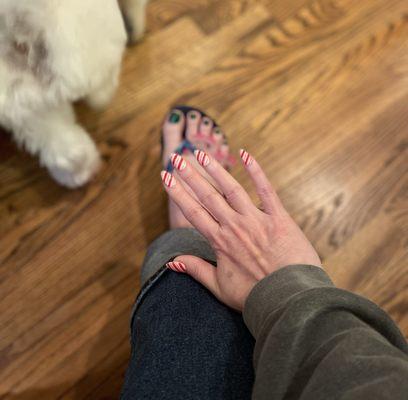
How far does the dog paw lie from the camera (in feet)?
2.55

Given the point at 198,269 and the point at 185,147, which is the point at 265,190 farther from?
the point at 185,147

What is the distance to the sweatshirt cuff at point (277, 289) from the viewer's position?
48 centimetres

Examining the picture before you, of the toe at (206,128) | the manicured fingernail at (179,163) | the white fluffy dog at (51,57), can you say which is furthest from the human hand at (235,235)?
the toe at (206,128)

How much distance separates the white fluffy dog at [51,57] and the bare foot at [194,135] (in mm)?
192

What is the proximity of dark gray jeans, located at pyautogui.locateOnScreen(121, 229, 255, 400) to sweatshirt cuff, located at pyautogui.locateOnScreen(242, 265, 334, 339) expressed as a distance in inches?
1.9

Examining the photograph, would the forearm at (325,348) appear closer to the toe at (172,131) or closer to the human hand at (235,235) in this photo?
the human hand at (235,235)

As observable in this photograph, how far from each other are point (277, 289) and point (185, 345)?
140 mm

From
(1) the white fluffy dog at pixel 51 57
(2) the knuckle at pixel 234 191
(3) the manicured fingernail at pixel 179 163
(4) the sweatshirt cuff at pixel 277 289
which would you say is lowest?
(4) the sweatshirt cuff at pixel 277 289

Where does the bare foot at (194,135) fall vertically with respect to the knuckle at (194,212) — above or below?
below

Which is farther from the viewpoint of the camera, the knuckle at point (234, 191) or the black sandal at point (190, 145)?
the black sandal at point (190, 145)

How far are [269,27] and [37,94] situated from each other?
0.64 metres

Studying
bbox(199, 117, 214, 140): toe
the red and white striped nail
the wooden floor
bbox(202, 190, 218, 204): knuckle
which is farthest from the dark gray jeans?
bbox(199, 117, 214, 140): toe

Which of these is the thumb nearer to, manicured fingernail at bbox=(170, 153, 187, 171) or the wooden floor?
manicured fingernail at bbox=(170, 153, 187, 171)

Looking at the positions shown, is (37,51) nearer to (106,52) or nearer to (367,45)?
(106,52)
